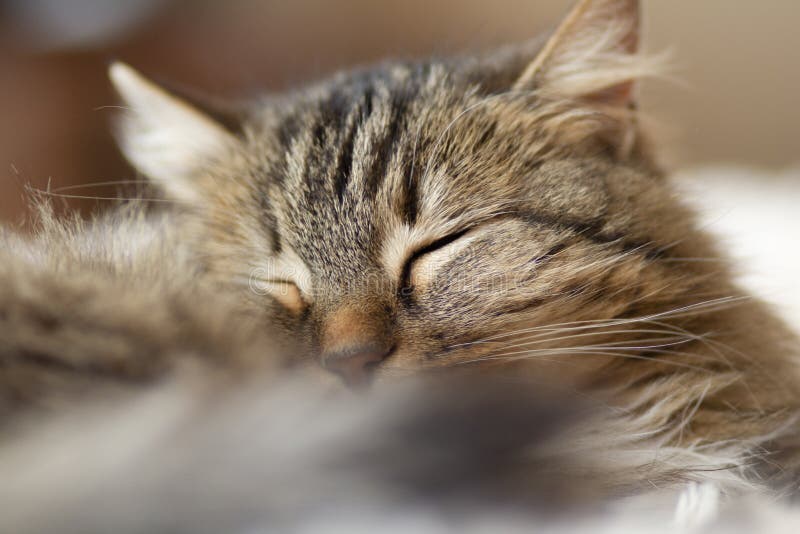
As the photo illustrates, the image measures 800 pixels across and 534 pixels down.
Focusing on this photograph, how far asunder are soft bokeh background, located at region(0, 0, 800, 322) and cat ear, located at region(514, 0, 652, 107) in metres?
0.32

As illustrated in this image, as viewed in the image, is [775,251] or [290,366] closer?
[290,366]

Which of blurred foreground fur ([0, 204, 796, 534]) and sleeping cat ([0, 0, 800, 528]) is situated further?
sleeping cat ([0, 0, 800, 528])

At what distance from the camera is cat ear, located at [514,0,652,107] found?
90 centimetres

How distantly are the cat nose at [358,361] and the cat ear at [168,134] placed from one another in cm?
46

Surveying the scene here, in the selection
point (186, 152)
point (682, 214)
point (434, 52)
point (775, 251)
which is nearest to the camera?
point (682, 214)

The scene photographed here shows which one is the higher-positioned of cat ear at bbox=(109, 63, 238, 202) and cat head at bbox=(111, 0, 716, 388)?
cat ear at bbox=(109, 63, 238, 202)

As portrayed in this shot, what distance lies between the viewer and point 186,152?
1074 millimetres

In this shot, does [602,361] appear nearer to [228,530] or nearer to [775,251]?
[228,530]

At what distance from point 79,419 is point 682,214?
2.61 feet

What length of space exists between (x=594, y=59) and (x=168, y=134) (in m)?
0.68

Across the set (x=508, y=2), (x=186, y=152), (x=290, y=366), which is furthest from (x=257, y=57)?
(x=290, y=366)

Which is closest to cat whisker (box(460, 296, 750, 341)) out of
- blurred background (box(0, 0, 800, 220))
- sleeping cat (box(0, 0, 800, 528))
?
sleeping cat (box(0, 0, 800, 528))

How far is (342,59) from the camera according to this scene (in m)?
2.34

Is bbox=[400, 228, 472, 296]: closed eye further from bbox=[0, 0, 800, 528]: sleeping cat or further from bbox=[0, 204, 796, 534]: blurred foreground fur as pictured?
bbox=[0, 204, 796, 534]: blurred foreground fur
